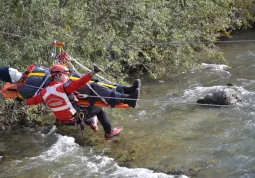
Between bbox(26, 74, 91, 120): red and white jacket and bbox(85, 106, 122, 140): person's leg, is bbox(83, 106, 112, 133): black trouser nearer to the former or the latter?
bbox(85, 106, 122, 140): person's leg

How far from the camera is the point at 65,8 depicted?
10016 millimetres

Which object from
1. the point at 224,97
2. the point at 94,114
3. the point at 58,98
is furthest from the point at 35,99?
the point at 224,97

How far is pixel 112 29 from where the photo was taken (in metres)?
10.9

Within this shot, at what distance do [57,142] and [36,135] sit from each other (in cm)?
74

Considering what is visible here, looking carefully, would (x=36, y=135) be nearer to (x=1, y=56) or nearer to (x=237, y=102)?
(x=1, y=56)

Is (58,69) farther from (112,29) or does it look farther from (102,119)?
(112,29)

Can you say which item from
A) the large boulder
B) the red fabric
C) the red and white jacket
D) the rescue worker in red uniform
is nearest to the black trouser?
the rescue worker in red uniform

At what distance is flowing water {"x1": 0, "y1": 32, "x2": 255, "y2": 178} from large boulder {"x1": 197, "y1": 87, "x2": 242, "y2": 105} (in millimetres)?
199

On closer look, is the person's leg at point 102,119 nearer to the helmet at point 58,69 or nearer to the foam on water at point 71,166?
the foam on water at point 71,166

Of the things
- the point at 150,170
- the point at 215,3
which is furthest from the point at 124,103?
the point at 215,3

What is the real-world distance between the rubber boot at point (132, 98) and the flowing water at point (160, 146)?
0.33 m

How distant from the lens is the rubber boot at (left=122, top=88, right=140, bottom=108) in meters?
7.01

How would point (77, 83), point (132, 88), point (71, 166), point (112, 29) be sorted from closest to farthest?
point (77, 83) → point (132, 88) → point (71, 166) → point (112, 29)

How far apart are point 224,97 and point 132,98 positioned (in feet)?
16.2
